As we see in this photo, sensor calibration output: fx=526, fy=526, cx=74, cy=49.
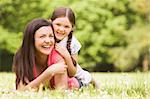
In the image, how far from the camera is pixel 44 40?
6.08 meters

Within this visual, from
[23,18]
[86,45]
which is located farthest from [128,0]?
[23,18]

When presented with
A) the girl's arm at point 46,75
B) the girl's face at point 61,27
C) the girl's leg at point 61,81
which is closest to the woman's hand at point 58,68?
the girl's arm at point 46,75

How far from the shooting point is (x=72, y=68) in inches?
243

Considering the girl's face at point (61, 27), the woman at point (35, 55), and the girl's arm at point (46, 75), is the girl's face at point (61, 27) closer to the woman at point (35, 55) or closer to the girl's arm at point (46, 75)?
the woman at point (35, 55)

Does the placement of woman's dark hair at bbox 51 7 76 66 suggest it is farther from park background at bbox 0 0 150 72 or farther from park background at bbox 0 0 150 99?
park background at bbox 0 0 150 72

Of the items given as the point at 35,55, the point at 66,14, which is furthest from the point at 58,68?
the point at 66,14

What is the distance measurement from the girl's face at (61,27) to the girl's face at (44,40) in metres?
0.29

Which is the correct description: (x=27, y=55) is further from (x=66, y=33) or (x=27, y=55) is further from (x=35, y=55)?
(x=66, y=33)

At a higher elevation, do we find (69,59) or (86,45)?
(69,59)

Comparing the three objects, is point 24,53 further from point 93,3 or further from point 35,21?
point 93,3

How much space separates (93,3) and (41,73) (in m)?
24.9

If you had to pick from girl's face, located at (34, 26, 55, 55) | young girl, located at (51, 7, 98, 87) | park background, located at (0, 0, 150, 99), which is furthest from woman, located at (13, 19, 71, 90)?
park background, located at (0, 0, 150, 99)

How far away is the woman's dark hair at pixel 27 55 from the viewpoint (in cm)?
613

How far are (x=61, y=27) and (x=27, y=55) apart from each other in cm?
59
